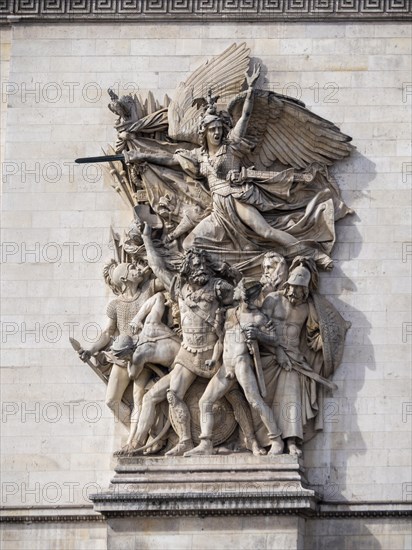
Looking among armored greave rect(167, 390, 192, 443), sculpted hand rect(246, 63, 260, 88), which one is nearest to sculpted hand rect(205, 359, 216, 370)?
armored greave rect(167, 390, 192, 443)

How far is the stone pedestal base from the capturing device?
22.0 meters

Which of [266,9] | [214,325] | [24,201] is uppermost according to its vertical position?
[266,9]

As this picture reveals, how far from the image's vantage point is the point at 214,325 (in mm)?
22688

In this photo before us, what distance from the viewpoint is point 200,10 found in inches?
943

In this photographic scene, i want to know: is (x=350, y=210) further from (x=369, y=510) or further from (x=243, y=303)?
(x=369, y=510)

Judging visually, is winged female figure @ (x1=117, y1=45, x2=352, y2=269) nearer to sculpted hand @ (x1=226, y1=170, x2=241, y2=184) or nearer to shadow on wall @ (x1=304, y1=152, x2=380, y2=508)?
sculpted hand @ (x1=226, y1=170, x2=241, y2=184)

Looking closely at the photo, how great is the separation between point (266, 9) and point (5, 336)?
472 centimetres

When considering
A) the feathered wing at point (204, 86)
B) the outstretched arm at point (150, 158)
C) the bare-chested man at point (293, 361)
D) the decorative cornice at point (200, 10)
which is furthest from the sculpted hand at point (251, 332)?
the decorative cornice at point (200, 10)

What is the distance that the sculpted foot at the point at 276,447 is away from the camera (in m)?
22.4

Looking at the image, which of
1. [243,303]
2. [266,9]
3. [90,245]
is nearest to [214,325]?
[243,303]

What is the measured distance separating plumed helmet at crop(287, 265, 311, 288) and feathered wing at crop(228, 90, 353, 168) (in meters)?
1.27

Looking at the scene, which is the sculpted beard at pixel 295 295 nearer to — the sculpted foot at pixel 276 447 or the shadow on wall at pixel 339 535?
the sculpted foot at pixel 276 447

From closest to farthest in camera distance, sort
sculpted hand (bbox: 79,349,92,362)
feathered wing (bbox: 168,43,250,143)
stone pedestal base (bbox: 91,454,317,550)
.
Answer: stone pedestal base (bbox: 91,454,317,550), sculpted hand (bbox: 79,349,92,362), feathered wing (bbox: 168,43,250,143)

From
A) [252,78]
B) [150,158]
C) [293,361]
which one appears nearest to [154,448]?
[293,361]
